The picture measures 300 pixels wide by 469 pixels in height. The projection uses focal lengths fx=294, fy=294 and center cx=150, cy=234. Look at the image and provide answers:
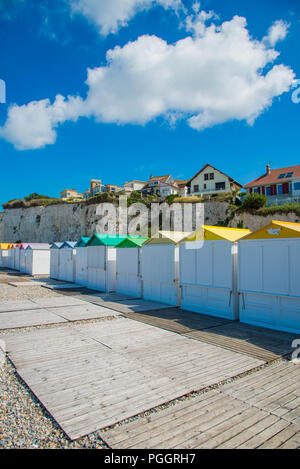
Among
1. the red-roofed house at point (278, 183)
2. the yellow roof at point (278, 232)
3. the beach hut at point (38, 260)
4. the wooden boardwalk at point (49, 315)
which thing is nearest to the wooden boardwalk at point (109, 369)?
the wooden boardwalk at point (49, 315)

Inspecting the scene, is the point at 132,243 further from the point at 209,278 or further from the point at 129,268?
the point at 209,278

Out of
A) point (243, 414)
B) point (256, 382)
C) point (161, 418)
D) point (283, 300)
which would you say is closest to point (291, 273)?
point (283, 300)

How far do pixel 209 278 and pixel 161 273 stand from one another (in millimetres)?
2659

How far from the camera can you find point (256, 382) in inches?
186

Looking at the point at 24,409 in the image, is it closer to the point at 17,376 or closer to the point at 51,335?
the point at 17,376

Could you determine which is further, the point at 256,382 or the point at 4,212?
the point at 4,212

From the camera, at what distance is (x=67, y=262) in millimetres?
20703

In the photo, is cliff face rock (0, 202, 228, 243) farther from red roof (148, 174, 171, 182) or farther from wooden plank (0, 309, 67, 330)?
wooden plank (0, 309, 67, 330)

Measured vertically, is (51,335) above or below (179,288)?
Answer: below

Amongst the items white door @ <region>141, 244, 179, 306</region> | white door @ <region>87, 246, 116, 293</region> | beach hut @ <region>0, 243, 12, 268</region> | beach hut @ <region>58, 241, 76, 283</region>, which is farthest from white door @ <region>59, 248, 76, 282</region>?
beach hut @ <region>0, 243, 12, 268</region>

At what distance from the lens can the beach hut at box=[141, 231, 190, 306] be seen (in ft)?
36.6

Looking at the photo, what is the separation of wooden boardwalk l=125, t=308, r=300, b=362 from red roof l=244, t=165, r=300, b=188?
119 ft

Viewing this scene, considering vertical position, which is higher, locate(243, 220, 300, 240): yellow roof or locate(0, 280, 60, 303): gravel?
locate(243, 220, 300, 240): yellow roof
